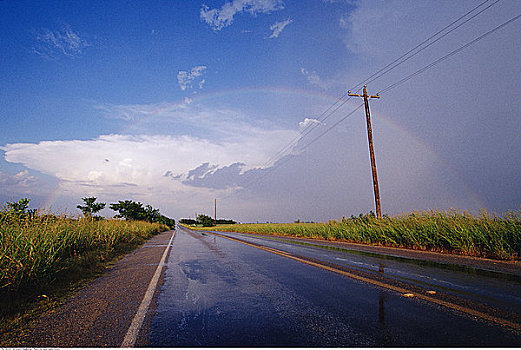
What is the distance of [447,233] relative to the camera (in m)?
10.3

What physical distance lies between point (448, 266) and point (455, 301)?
3631 millimetres

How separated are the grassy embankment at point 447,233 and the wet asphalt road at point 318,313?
348 cm

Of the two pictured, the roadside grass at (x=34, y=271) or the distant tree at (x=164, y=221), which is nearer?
the roadside grass at (x=34, y=271)

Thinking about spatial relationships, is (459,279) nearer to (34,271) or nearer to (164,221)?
(34,271)

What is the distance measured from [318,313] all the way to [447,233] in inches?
356

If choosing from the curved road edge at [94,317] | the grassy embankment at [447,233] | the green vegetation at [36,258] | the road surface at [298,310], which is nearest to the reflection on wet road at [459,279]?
the road surface at [298,310]

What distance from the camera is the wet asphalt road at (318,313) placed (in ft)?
9.53

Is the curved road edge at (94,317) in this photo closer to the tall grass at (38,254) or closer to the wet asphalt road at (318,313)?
the wet asphalt road at (318,313)

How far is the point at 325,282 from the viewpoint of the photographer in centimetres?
555

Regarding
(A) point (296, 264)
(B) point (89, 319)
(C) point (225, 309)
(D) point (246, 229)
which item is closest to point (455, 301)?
(C) point (225, 309)

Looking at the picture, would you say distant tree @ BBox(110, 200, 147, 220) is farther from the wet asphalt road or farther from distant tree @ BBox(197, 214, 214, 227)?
distant tree @ BBox(197, 214, 214, 227)

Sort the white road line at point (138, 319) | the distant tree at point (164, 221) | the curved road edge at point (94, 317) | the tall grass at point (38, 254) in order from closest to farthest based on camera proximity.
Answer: the white road line at point (138, 319)
the curved road edge at point (94, 317)
the tall grass at point (38, 254)
the distant tree at point (164, 221)

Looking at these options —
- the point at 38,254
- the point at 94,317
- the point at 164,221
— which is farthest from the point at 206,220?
the point at 94,317

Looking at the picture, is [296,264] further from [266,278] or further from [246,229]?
[246,229]
